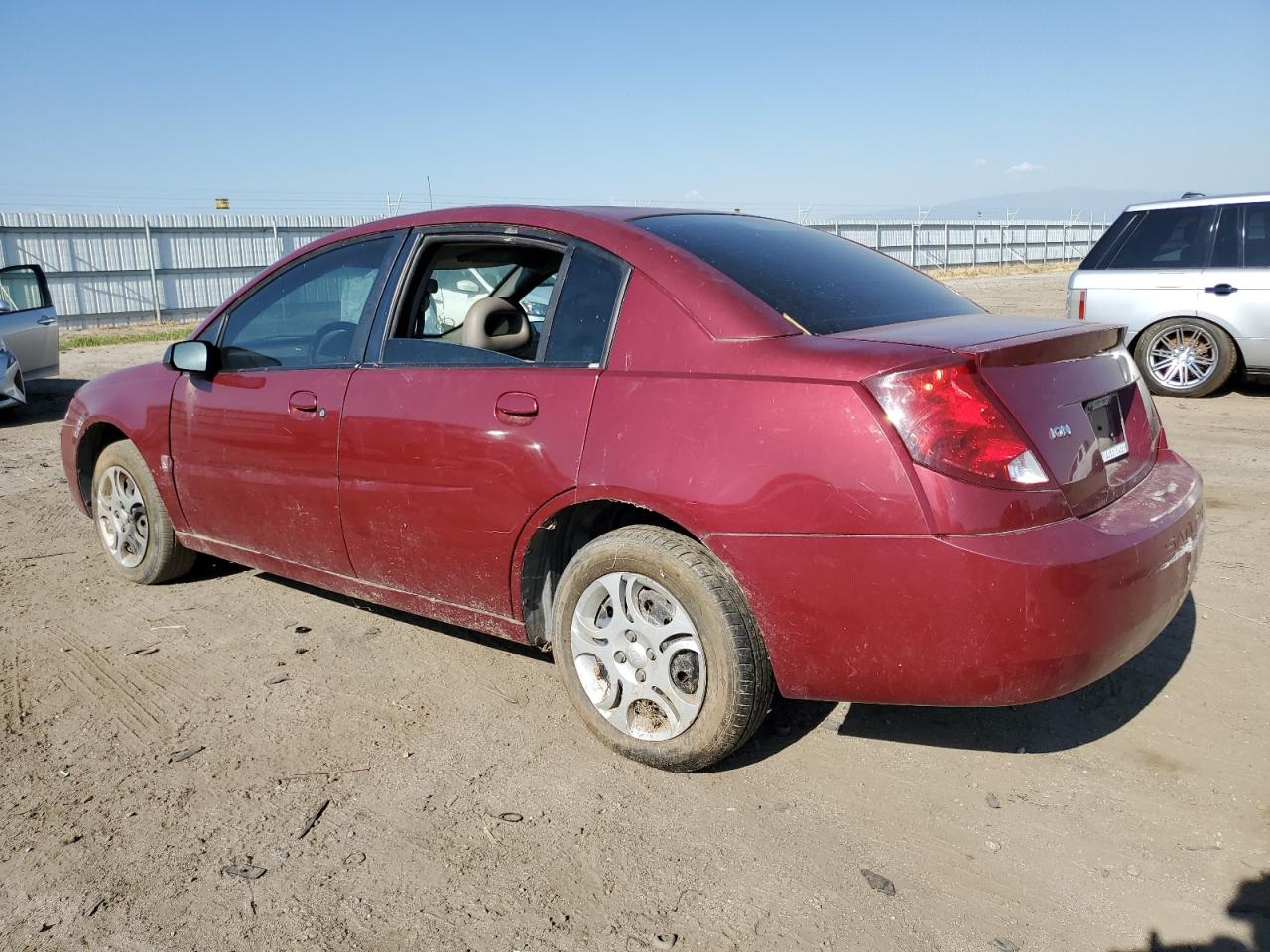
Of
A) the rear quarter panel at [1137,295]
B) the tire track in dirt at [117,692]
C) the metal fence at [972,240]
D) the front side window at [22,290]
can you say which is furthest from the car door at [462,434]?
the metal fence at [972,240]

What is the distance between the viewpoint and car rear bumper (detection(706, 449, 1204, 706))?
2408 millimetres

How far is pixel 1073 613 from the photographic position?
8.02 ft

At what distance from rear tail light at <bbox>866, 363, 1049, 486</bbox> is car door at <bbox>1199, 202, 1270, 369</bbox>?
7.51 metres

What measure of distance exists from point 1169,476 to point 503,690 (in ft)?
7.67

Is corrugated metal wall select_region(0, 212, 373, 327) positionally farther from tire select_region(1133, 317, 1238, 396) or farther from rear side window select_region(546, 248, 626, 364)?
rear side window select_region(546, 248, 626, 364)

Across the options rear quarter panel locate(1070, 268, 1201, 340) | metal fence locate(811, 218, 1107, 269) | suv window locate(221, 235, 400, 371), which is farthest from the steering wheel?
metal fence locate(811, 218, 1107, 269)

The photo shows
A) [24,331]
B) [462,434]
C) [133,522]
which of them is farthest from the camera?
[24,331]

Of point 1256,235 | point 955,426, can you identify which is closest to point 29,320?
point 955,426

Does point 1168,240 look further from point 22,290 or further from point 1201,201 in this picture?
point 22,290

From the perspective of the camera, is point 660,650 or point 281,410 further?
point 281,410

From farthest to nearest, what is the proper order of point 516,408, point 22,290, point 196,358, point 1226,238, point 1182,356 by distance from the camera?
point 22,290
point 1182,356
point 1226,238
point 196,358
point 516,408

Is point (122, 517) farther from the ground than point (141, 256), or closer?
closer

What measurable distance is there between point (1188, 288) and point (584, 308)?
7.70 metres

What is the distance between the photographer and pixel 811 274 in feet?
10.7
